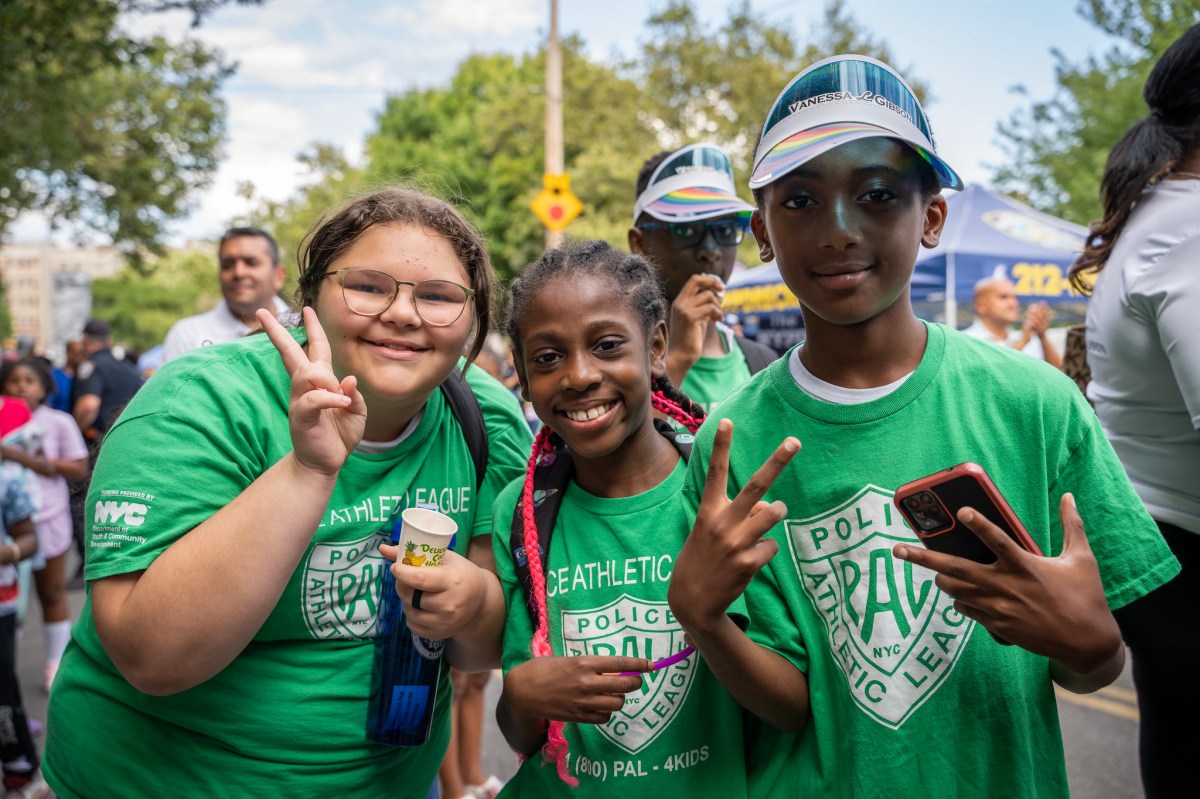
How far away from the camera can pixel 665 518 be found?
2.03 meters

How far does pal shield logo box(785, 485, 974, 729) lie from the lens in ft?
5.29

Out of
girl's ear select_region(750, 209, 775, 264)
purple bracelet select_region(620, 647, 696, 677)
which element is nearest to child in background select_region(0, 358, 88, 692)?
purple bracelet select_region(620, 647, 696, 677)

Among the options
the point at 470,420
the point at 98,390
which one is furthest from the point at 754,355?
the point at 98,390

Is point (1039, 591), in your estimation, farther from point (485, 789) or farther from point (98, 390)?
point (98, 390)

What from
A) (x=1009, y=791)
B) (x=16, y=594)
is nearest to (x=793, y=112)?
(x=1009, y=791)

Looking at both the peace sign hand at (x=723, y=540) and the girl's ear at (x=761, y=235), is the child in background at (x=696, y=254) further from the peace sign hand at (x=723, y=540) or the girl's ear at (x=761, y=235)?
the peace sign hand at (x=723, y=540)

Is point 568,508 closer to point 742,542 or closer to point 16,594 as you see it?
point 742,542

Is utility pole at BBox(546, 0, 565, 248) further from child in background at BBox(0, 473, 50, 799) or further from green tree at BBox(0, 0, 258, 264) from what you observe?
child in background at BBox(0, 473, 50, 799)

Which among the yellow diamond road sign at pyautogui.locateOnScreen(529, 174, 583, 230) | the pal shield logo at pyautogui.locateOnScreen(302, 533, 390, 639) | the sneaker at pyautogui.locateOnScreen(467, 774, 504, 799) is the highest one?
the yellow diamond road sign at pyautogui.locateOnScreen(529, 174, 583, 230)

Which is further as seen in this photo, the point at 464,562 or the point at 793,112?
the point at 464,562

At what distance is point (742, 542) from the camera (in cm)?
148

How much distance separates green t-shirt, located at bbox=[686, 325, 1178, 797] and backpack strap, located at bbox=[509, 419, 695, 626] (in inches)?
20.2

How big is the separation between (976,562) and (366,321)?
50.6 inches

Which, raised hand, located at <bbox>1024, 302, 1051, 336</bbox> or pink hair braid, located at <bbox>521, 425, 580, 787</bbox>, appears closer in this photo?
pink hair braid, located at <bbox>521, 425, 580, 787</bbox>
